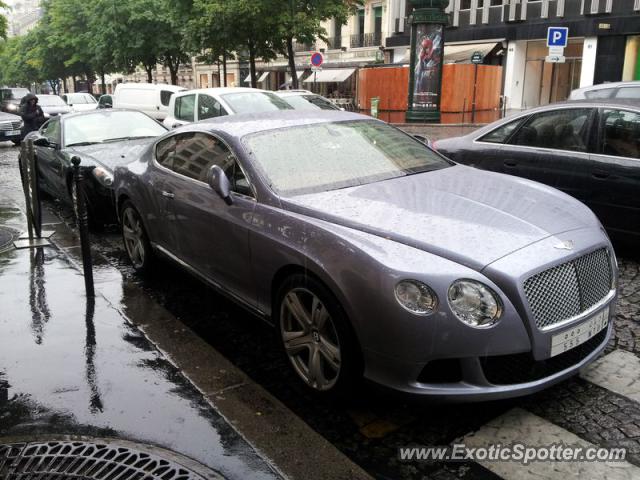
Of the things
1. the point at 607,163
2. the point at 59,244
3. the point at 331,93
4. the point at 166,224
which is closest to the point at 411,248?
the point at 166,224

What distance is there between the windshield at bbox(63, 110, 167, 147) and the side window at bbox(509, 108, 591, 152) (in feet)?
16.7

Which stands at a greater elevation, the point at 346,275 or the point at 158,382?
the point at 346,275

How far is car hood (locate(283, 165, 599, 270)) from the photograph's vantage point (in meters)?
3.15

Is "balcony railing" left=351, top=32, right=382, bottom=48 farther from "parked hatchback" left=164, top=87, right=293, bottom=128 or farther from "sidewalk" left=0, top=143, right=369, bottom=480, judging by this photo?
"sidewalk" left=0, top=143, right=369, bottom=480

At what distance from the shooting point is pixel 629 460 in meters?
2.88

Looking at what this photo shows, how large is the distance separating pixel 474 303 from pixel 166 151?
3.39 m

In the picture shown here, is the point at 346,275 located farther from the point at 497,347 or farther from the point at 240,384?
the point at 240,384

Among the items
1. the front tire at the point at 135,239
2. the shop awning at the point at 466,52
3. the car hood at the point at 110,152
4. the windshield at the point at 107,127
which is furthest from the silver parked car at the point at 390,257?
the shop awning at the point at 466,52

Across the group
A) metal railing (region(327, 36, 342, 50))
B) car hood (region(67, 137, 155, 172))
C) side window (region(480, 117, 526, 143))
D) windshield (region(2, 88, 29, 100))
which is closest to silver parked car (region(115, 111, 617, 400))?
side window (region(480, 117, 526, 143))

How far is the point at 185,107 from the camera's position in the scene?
13.4m

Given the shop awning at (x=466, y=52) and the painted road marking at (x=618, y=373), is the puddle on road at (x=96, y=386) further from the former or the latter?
the shop awning at (x=466, y=52)

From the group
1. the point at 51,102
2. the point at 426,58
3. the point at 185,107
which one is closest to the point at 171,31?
the point at 51,102

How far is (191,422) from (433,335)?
4.59ft

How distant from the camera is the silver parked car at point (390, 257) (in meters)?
2.93
